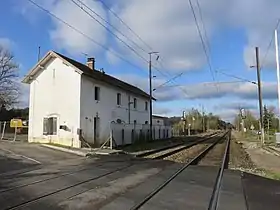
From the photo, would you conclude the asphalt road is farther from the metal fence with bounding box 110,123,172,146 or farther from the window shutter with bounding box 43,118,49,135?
the metal fence with bounding box 110,123,172,146

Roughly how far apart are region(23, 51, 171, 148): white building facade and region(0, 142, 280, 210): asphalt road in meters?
13.5

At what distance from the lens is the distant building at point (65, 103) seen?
3047 cm


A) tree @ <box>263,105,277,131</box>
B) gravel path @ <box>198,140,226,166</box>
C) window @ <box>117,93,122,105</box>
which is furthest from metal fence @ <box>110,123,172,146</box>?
tree @ <box>263,105,277,131</box>

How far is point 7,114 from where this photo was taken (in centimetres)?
6525

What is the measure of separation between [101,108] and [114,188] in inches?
925

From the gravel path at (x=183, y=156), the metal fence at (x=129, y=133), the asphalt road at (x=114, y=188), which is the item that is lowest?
the asphalt road at (x=114, y=188)

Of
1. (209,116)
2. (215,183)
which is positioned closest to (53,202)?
(215,183)

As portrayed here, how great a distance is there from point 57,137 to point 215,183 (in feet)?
67.0

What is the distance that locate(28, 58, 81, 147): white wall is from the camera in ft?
99.5

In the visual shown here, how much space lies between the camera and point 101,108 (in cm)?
3444

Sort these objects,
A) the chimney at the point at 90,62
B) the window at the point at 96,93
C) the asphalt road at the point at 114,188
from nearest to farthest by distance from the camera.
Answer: the asphalt road at the point at 114,188 < the window at the point at 96,93 < the chimney at the point at 90,62

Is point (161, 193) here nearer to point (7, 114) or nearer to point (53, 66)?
point (53, 66)

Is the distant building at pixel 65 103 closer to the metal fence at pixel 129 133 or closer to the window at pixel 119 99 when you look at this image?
the metal fence at pixel 129 133

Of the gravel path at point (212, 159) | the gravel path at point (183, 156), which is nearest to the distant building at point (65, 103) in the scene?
the gravel path at point (183, 156)
